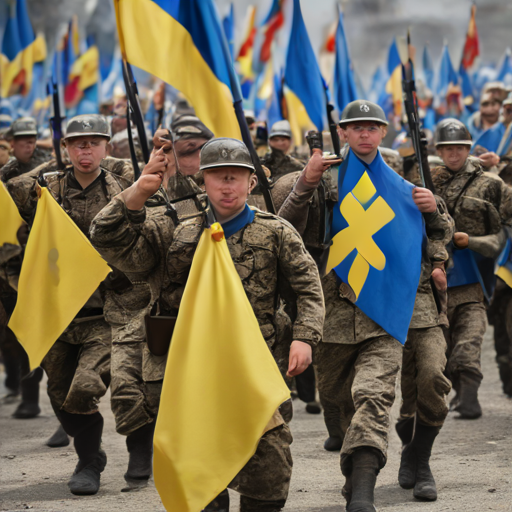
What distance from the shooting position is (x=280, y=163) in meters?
11.3

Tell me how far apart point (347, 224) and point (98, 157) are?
1975 mm

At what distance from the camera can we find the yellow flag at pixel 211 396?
463 cm

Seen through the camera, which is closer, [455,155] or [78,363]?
[78,363]

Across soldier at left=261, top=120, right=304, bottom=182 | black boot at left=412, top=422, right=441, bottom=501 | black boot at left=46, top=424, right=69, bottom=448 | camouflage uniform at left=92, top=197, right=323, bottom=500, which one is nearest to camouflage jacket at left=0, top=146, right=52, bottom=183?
black boot at left=46, top=424, right=69, bottom=448

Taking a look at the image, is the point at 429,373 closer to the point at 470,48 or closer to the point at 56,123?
the point at 56,123

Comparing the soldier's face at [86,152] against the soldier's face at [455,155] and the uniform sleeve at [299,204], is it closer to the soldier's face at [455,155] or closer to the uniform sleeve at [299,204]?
the uniform sleeve at [299,204]

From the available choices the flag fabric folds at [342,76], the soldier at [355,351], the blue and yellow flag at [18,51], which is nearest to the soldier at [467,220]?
the flag fabric folds at [342,76]

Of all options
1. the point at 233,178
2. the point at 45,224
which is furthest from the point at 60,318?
the point at 233,178

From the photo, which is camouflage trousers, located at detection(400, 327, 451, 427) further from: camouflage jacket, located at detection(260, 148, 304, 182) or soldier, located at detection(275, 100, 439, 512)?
camouflage jacket, located at detection(260, 148, 304, 182)

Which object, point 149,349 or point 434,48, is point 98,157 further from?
point 434,48

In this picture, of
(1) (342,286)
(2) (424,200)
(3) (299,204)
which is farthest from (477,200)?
(3) (299,204)

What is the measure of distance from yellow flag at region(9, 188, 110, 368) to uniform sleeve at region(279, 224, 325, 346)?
1914mm

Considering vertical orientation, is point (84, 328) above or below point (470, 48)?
below

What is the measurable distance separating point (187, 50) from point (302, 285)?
7.64 feet
